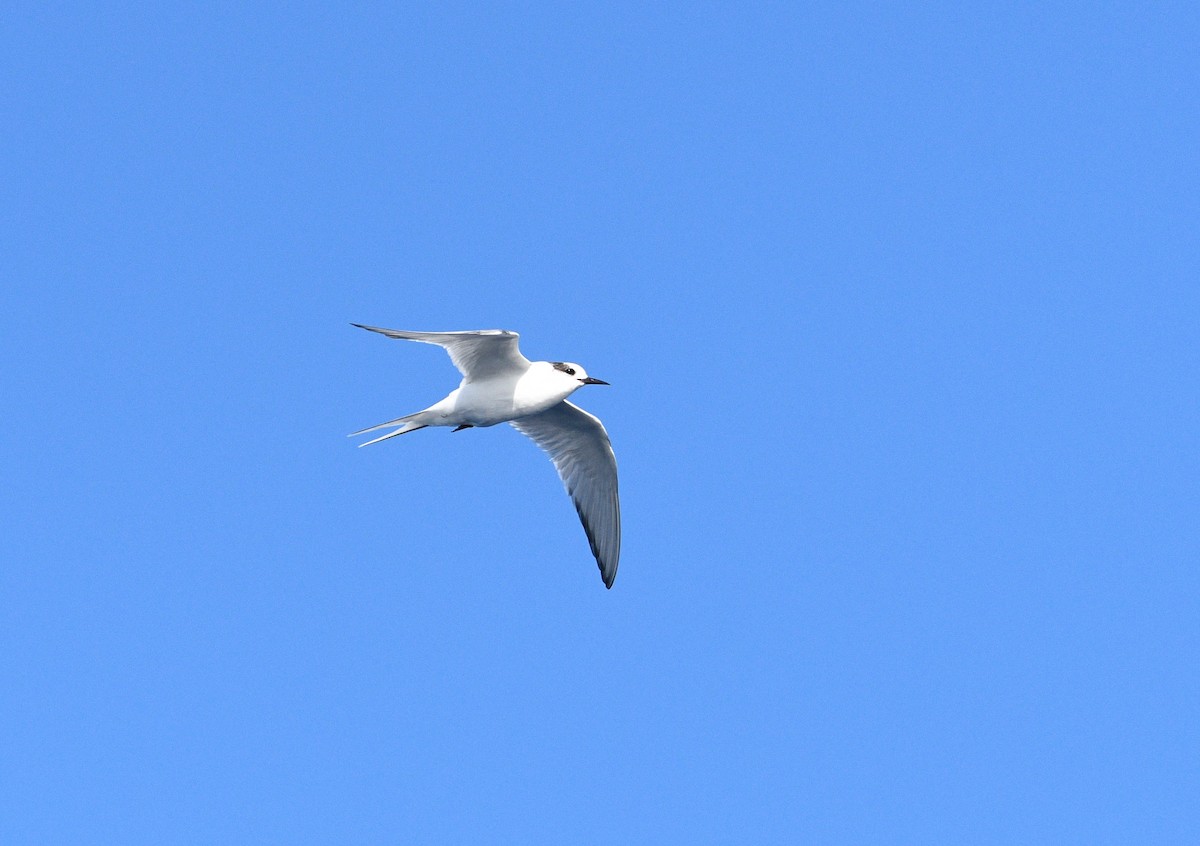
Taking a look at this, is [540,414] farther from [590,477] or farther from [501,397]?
[501,397]

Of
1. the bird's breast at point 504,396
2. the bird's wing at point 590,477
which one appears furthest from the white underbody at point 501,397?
the bird's wing at point 590,477

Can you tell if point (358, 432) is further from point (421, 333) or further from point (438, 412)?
point (421, 333)

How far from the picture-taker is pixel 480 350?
14430 millimetres

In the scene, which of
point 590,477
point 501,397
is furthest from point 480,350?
point 590,477

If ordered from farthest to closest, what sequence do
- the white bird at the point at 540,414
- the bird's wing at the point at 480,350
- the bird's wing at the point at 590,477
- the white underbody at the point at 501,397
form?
1. the bird's wing at the point at 590,477
2. the white underbody at the point at 501,397
3. the white bird at the point at 540,414
4. the bird's wing at the point at 480,350

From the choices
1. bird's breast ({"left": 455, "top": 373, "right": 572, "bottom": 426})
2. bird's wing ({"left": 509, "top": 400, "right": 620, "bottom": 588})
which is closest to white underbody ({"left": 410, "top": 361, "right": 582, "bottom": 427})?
bird's breast ({"left": 455, "top": 373, "right": 572, "bottom": 426})

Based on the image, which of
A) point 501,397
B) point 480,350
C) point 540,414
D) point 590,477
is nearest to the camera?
point 480,350

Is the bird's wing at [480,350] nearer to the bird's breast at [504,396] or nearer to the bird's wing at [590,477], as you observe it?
the bird's breast at [504,396]

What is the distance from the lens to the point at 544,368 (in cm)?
1514

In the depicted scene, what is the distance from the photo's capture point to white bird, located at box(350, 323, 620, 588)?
14438mm

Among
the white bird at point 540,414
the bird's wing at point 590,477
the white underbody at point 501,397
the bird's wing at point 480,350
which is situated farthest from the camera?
the bird's wing at point 590,477

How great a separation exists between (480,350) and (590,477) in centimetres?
379

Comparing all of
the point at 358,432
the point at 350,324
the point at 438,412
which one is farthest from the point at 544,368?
the point at 350,324

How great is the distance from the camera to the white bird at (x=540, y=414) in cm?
1444
